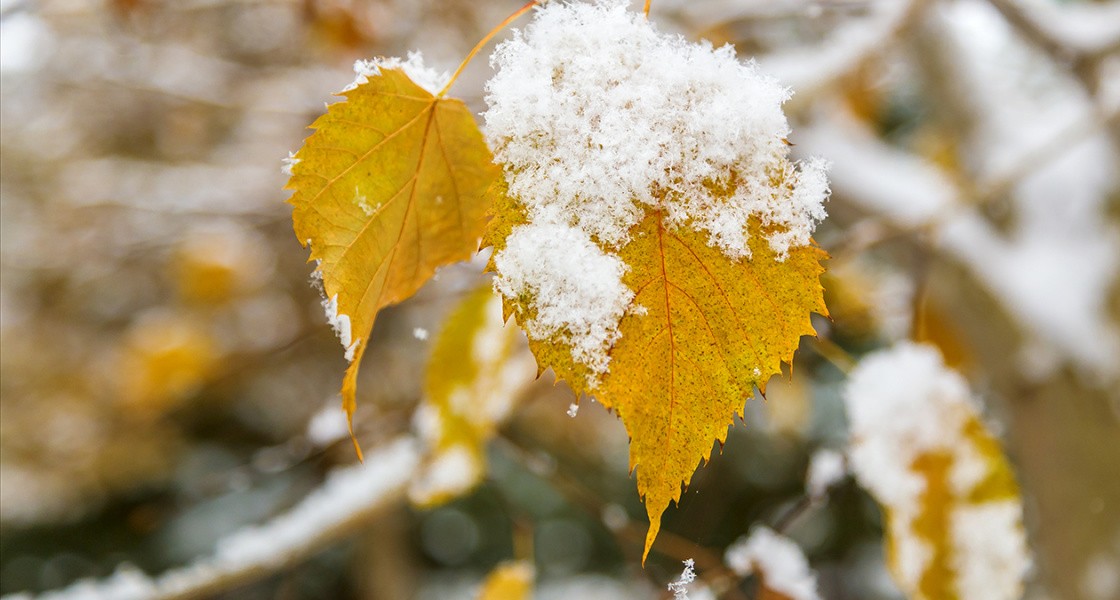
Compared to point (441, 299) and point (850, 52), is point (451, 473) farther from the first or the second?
point (850, 52)

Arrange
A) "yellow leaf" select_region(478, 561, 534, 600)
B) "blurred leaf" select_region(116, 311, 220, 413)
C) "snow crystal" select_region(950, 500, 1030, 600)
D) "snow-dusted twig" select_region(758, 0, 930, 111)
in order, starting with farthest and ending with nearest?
"blurred leaf" select_region(116, 311, 220, 413)
"snow-dusted twig" select_region(758, 0, 930, 111)
"yellow leaf" select_region(478, 561, 534, 600)
"snow crystal" select_region(950, 500, 1030, 600)

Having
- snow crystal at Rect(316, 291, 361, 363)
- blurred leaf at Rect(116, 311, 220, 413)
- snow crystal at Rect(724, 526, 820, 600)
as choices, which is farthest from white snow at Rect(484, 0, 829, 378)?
blurred leaf at Rect(116, 311, 220, 413)

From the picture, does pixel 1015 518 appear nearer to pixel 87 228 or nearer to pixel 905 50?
pixel 905 50

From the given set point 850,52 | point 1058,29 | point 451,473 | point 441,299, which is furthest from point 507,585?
point 1058,29

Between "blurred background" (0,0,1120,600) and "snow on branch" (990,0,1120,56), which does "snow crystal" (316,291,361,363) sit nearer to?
"blurred background" (0,0,1120,600)

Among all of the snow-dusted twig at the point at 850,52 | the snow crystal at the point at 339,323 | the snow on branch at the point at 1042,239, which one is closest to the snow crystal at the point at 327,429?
the snow crystal at the point at 339,323

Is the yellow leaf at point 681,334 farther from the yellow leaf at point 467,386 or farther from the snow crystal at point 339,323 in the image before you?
the yellow leaf at point 467,386
